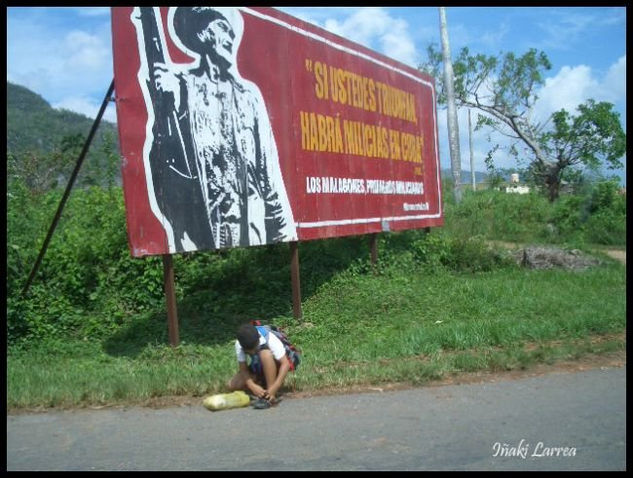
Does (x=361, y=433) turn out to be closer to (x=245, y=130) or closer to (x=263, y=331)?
(x=263, y=331)

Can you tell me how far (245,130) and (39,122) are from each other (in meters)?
40.9

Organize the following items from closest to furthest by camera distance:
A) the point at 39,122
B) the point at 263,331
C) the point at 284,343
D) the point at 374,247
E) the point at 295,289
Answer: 1. the point at 263,331
2. the point at 284,343
3. the point at 295,289
4. the point at 374,247
5. the point at 39,122

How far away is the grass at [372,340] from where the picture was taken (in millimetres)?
6281

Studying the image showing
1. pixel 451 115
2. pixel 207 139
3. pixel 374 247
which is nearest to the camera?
pixel 207 139

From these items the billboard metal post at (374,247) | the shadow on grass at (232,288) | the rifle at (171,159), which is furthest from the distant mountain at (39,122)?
the rifle at (171,159)

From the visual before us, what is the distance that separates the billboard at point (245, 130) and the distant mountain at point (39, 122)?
23.4 metres

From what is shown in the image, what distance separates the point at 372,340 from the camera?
26.7ft

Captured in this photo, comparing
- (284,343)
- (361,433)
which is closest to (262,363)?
(284,343)

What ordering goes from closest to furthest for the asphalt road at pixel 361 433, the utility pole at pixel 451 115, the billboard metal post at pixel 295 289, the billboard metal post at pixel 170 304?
the asphalt road at pixel 361 433 < the billboard metal post at pixel 170 304 < the billboard metal post at pixel 295 289 < the utility pole at pixel 451 115

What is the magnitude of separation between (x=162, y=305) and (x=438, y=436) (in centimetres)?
548

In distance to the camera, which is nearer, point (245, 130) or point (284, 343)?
point (284, 343)

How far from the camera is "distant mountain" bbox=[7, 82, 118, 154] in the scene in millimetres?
36625

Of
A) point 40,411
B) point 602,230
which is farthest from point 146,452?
point 602,230

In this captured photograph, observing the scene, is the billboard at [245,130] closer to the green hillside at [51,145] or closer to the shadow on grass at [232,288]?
the shadow on grass at [232,288]
